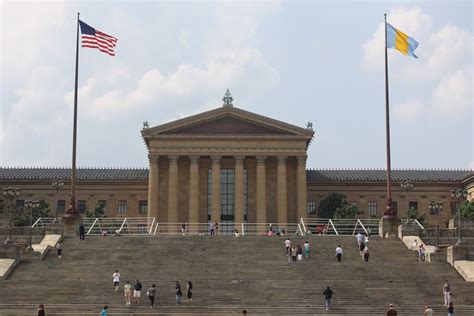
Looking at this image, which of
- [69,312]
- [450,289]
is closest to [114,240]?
[69,312]

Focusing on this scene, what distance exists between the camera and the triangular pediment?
83.4m

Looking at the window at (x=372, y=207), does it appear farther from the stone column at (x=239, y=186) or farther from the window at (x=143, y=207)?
the window at (x=143, y=207)

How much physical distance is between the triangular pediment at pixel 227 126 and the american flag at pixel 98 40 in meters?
31.1

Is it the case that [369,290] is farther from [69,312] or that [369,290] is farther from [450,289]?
[69,312]

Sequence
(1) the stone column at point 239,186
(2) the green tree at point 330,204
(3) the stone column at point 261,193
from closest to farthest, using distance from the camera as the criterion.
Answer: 1. (3) the stone column at point 261,193
2. (1) the stone column at point 239,186
3. (2) the green tree at point 330,204

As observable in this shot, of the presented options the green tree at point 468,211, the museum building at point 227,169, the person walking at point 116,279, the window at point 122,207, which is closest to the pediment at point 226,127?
the museum building at point 227,169

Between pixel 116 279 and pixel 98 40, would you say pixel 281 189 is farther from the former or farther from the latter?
pixel 116 279

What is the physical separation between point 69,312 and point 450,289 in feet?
59.2

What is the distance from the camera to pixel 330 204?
8906cm

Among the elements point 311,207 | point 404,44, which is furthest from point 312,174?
point 404,44

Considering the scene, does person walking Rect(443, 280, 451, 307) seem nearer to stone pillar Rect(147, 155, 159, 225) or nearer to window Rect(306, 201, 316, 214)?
stone pillar Rect(147, 155, 159, 225)

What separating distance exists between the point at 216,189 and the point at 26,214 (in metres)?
19.5

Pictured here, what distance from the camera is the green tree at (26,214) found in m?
72.5

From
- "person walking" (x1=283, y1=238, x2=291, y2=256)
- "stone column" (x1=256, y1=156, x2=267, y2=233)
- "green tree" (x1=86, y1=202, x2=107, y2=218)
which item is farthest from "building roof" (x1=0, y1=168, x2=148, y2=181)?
"person walking" (x1=283, y1=238, x2=291, y2=256)
